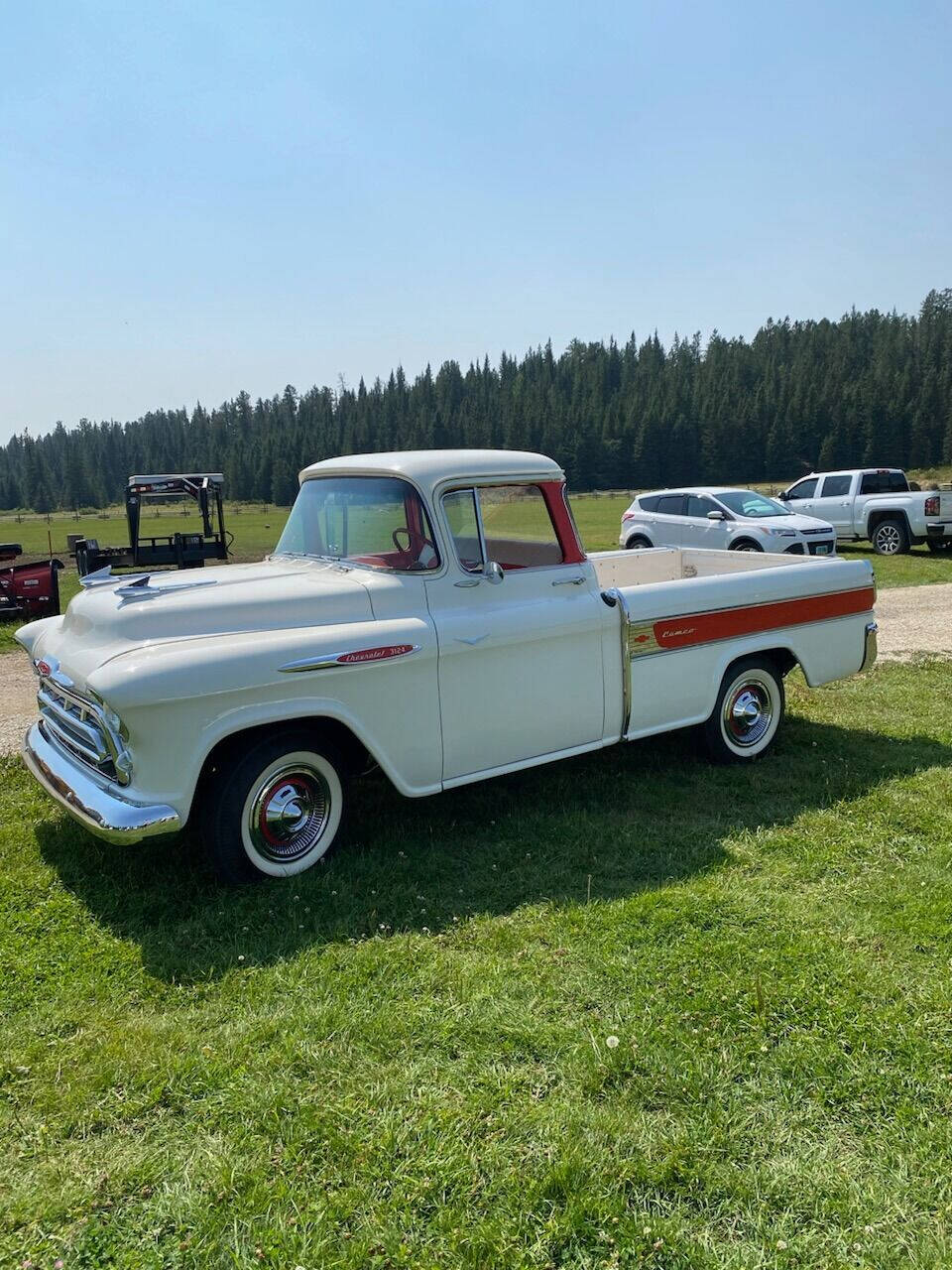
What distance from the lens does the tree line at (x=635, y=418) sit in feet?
306

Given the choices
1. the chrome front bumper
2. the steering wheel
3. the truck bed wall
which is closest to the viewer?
the chrome front bumper

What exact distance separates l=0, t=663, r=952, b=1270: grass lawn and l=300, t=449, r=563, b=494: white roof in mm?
2076

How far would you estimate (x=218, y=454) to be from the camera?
130m

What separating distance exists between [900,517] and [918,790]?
1635 cm

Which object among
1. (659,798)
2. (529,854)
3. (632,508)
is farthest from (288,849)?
(632,508)

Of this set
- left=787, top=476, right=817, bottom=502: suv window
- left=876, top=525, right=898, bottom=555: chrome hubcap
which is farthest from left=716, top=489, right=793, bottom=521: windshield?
left=787, top=476, right=817, bottom=502: suv window

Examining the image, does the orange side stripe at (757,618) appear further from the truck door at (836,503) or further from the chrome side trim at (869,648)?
the truck door at (836,503)

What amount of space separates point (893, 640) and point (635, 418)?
9644 cm

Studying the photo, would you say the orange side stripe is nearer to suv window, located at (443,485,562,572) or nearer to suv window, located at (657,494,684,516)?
suv window, located at (443,485,562,572)

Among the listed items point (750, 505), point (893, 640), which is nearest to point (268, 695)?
point (893, 640)

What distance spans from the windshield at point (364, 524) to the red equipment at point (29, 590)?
359 inches

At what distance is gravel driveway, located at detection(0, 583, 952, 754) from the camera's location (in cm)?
808

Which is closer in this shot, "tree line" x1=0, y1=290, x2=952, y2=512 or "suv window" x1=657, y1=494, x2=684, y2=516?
"suv window" x1=657, y1=494, x2=684, y2=516

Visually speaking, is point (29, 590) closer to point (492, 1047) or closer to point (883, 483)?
point (492, 1047)
